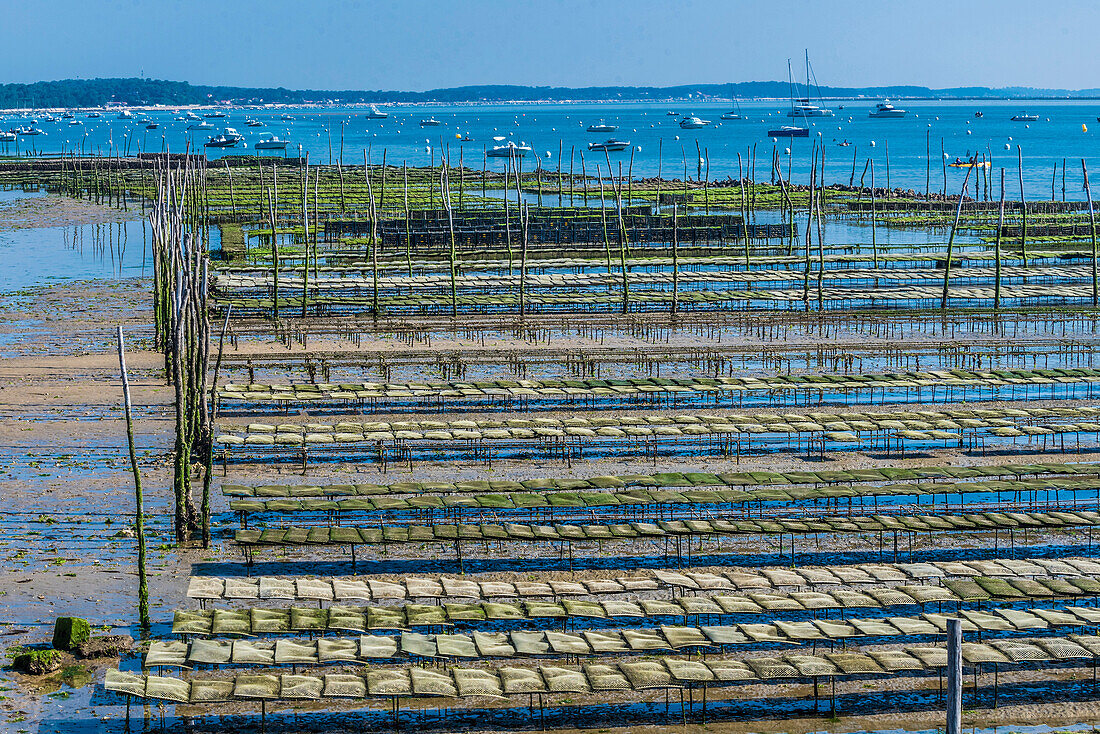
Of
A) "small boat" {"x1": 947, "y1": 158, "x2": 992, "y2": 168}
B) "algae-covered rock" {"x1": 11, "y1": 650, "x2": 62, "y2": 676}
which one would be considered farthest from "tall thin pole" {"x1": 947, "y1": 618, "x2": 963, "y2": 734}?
"small boat" {"x1": 947, "y1": 158, "x2": 992, "y2": 168}

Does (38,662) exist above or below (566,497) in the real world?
below

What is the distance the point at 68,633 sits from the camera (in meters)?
25.6

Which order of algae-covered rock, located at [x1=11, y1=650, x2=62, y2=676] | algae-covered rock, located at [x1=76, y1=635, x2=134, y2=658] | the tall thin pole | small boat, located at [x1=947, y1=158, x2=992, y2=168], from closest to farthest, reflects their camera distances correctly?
the tall thin pole
algae-covered rock, located at [x1=11, y1=650, x2=62, y2=676]
algae-covered rock, located at [x1=76, y1=635, x2=134, y2=658]
small boat, located at [x1=947, y1=158, x2=992, y2=168]

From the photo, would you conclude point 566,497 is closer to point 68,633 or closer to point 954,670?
point 68,633

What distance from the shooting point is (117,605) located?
28312mm

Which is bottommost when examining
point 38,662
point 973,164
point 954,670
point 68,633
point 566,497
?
point 38,662

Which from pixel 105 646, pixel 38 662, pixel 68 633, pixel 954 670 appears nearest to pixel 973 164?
pixel 105 646

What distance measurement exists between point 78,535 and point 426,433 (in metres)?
10.9

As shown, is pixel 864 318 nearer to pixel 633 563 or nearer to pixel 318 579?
pixel 633 563

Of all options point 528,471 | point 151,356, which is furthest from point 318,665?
point 151,356

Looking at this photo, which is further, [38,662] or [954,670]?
[38,662]

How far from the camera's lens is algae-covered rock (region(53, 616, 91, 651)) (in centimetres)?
2558

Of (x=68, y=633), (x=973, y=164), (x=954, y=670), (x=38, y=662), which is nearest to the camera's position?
A: (x=954, y=670)

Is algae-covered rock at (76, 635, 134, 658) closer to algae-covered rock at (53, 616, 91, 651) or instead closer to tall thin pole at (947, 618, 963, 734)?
algae-covered rock at (53, 616, 91, 651)
